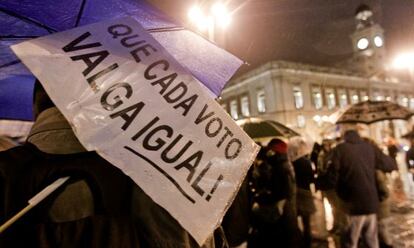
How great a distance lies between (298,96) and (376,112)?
36678 millimetres

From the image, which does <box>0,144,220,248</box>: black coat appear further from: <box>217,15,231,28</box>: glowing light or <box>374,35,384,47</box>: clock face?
<box>374,35,384,47</box>: clock face

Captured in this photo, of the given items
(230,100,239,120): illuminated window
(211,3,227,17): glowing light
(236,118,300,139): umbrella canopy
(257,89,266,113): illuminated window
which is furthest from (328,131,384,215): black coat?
(230,100,239,120): illuminated window

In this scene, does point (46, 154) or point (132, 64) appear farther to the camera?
point (132, 64)

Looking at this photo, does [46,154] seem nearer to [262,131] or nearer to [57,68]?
[57,68]

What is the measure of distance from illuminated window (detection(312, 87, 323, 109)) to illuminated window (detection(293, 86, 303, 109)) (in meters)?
2.32

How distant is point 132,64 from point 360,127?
3464mm

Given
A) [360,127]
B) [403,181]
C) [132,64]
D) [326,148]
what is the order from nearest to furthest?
[132,64] < [360,127] < [326,148] < [403,181]

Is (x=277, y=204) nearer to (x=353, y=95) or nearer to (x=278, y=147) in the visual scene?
(x=278, y=147)

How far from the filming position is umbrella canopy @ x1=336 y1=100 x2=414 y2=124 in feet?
18.1

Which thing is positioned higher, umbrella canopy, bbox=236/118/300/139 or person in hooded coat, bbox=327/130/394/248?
umbrella canopy, bbox=236/118/300/139

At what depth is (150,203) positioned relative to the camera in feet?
4.21

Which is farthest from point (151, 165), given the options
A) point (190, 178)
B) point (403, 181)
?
point (403, 181)

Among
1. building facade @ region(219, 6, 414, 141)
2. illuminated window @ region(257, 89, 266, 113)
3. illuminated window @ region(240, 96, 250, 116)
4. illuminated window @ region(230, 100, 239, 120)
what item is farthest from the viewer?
illuminated window @ region(230, 100, 239, 120)

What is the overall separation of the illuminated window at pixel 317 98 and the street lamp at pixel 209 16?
116ft
